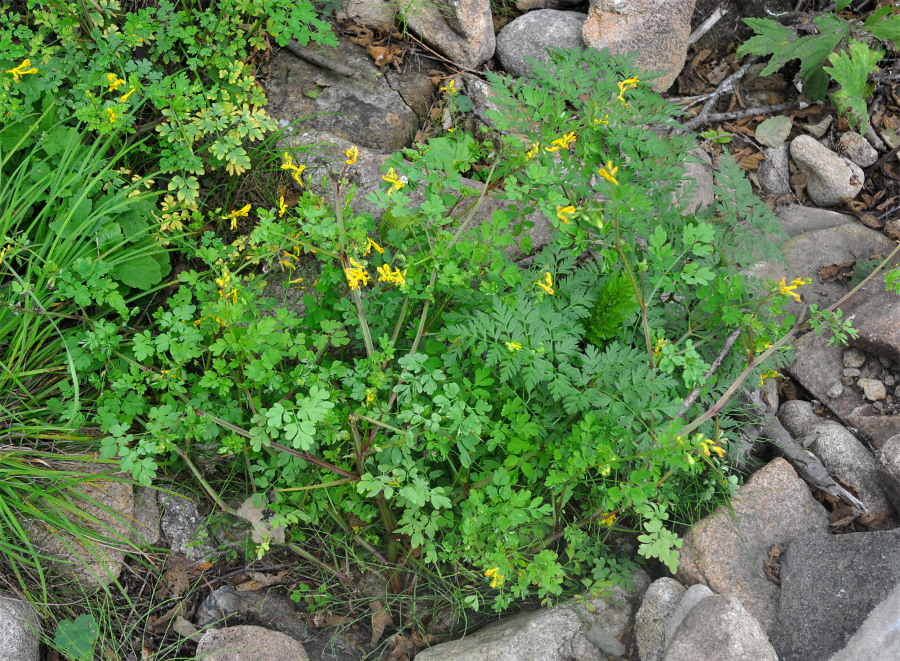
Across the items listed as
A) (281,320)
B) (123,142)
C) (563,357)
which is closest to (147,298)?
(123,142)

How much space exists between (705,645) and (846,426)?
1.63 m

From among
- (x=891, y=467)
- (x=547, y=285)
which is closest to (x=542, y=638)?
(x=547, y=285)

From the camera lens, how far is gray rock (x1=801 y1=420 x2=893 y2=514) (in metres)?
2.97

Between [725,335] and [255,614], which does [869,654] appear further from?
[255,614]

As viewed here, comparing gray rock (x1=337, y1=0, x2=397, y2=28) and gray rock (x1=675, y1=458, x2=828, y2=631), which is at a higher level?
gray rock (x1=337, y1=0, x2=397, y2=28)

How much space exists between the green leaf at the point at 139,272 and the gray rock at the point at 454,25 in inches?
80.9

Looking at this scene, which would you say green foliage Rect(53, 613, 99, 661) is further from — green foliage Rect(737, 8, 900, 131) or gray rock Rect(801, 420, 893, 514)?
green foliage Rect(737, 8, 900, 131)

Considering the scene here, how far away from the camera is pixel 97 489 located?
2.81m

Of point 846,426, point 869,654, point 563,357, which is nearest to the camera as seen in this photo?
point 869,654

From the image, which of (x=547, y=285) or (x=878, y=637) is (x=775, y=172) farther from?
(x=878, y=637)

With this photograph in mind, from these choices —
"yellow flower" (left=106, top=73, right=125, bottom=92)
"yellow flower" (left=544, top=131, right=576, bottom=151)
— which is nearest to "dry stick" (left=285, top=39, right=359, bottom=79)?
"yellow flower" (left=106, top=73, right=125, bottom=92)

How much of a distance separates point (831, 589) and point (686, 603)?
21.5 inches

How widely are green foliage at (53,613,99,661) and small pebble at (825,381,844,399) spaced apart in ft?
→ 11.4

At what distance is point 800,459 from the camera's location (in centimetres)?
309
